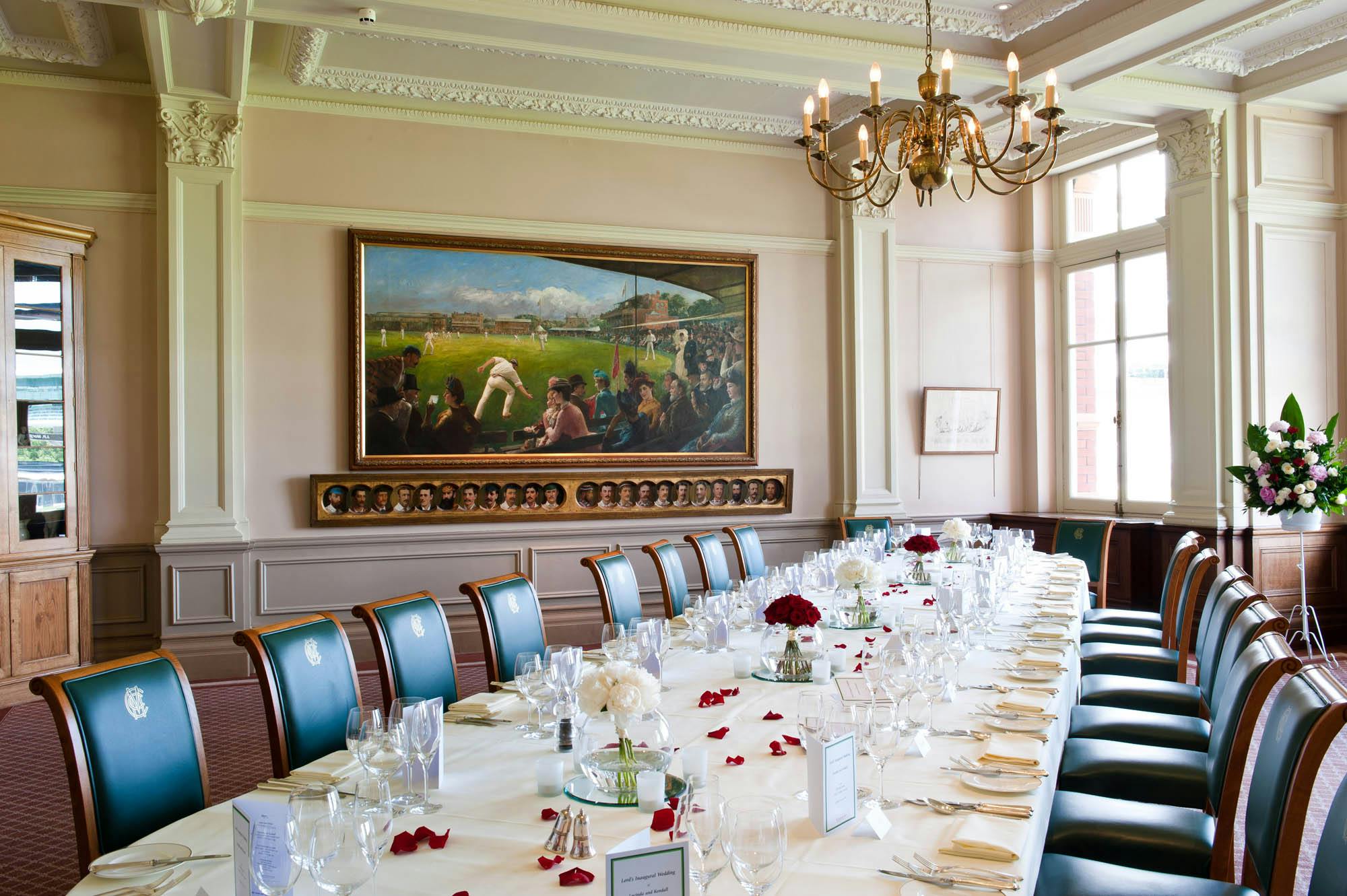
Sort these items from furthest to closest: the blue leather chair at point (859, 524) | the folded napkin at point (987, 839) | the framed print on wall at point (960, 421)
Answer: the framed print on wall at point (960, 421) < the blue leather chair at point (859, 524) < the folded napkin at point (987, 839)

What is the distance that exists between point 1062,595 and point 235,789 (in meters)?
4.10

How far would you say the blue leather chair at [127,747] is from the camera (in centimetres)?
208

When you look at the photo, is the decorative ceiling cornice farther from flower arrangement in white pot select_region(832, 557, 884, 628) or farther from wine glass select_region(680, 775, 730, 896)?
wine glass select_region(680, 775, 730, 896)

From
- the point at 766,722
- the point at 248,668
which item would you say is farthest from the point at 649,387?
the point at 766,722

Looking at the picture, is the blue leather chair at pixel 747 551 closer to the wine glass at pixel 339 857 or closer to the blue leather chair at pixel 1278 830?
the blue leather chair at pixel 1278 830

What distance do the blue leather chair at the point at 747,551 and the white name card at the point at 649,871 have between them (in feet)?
14.9

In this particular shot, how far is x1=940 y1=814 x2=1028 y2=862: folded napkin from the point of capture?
179cm

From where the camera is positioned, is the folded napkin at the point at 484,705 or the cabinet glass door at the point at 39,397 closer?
the folded napkin at the point at 484,705

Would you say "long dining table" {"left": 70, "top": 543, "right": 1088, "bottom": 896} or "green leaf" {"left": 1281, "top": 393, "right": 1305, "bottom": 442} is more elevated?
"green leaf" {"left": 1281, "top": 393, "right": 1305, "bottom": 442}

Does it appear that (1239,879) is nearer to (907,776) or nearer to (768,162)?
(907,776)

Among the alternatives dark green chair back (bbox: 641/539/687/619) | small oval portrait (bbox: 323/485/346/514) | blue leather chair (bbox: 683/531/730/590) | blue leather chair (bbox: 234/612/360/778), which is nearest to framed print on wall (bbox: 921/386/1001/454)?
blue leather chair (bbox: 683/531/730/590)

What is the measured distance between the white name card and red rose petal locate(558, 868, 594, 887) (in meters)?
0.35

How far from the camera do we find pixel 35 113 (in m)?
6.34

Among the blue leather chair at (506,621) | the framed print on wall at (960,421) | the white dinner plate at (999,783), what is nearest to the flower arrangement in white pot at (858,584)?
the blue leather chair at (506,621)
